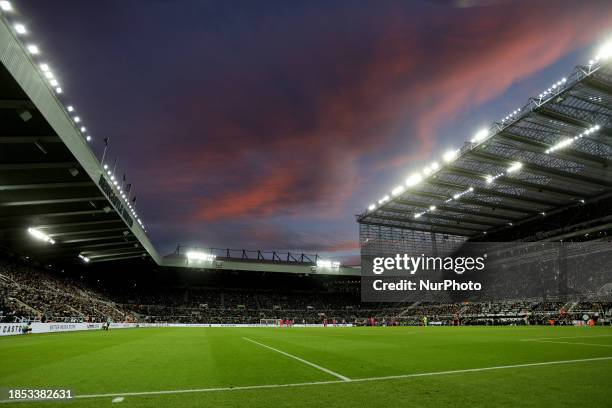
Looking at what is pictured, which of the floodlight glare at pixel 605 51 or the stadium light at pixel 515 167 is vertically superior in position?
the floodlight glare at pixel 605 51

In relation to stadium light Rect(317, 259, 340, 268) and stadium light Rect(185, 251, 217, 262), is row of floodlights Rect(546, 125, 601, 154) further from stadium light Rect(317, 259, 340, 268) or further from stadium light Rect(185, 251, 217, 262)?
stadium light Rect(185, 251, 217, 262)

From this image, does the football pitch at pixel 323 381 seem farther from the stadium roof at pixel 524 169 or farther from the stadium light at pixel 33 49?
the stadium roof at pixel 524 169

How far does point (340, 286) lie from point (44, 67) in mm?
76281

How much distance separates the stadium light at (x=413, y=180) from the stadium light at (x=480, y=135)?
425 inches

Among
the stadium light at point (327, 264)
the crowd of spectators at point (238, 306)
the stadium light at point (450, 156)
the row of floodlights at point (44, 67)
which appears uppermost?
the stadium light at point (450, 156)

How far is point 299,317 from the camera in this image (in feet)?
242

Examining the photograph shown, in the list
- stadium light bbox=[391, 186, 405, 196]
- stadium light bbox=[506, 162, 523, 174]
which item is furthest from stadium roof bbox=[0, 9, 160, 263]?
stadium light bbox=[506, 162, 523, 174]

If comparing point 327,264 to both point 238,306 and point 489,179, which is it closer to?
point 238,306

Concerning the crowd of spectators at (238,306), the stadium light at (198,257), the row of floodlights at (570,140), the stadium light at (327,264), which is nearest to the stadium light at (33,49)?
the crowd of spectators at (238,306)

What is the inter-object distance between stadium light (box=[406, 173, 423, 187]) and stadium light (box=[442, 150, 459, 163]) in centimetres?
525

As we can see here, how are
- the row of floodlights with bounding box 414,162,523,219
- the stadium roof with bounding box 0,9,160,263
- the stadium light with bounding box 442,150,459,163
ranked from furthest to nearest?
the row of floodlights with bounding box 414,162,523,219 < the stadium light with bounding box 442,150,459,163 < the stadium roof with bounding box 0,9,160,263

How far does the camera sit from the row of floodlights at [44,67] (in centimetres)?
1476

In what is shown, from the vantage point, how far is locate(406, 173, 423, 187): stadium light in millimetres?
47812

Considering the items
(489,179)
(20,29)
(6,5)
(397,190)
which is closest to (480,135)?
(489,179)
